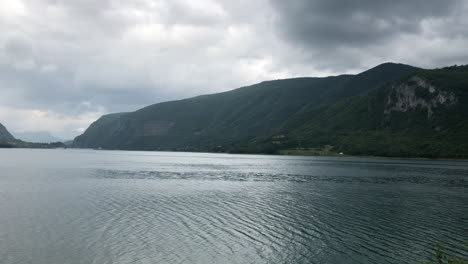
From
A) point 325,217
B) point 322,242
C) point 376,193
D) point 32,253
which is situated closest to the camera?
point 32,253

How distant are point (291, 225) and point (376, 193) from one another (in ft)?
132

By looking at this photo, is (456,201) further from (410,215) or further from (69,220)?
(69,220)

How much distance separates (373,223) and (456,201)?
1214 inches

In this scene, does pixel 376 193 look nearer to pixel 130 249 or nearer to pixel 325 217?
pixel 325 217

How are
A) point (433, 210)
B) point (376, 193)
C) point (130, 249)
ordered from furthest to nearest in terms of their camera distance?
point (376, 193) < point (433, 210) < point (130, 249)

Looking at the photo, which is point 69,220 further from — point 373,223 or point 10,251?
point 373,223

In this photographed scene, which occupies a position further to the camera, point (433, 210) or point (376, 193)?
point (376, 193)

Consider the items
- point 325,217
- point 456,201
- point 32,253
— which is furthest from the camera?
point 456,201

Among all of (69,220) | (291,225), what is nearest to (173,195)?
(69,220)

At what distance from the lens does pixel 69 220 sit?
4303cm

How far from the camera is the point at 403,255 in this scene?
31.0 meters

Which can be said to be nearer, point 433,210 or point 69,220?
point 69,220

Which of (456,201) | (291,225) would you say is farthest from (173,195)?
(456,201)

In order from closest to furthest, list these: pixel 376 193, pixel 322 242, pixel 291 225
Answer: pixel 322 242 < pixel 291 225 < pixel 376 193
